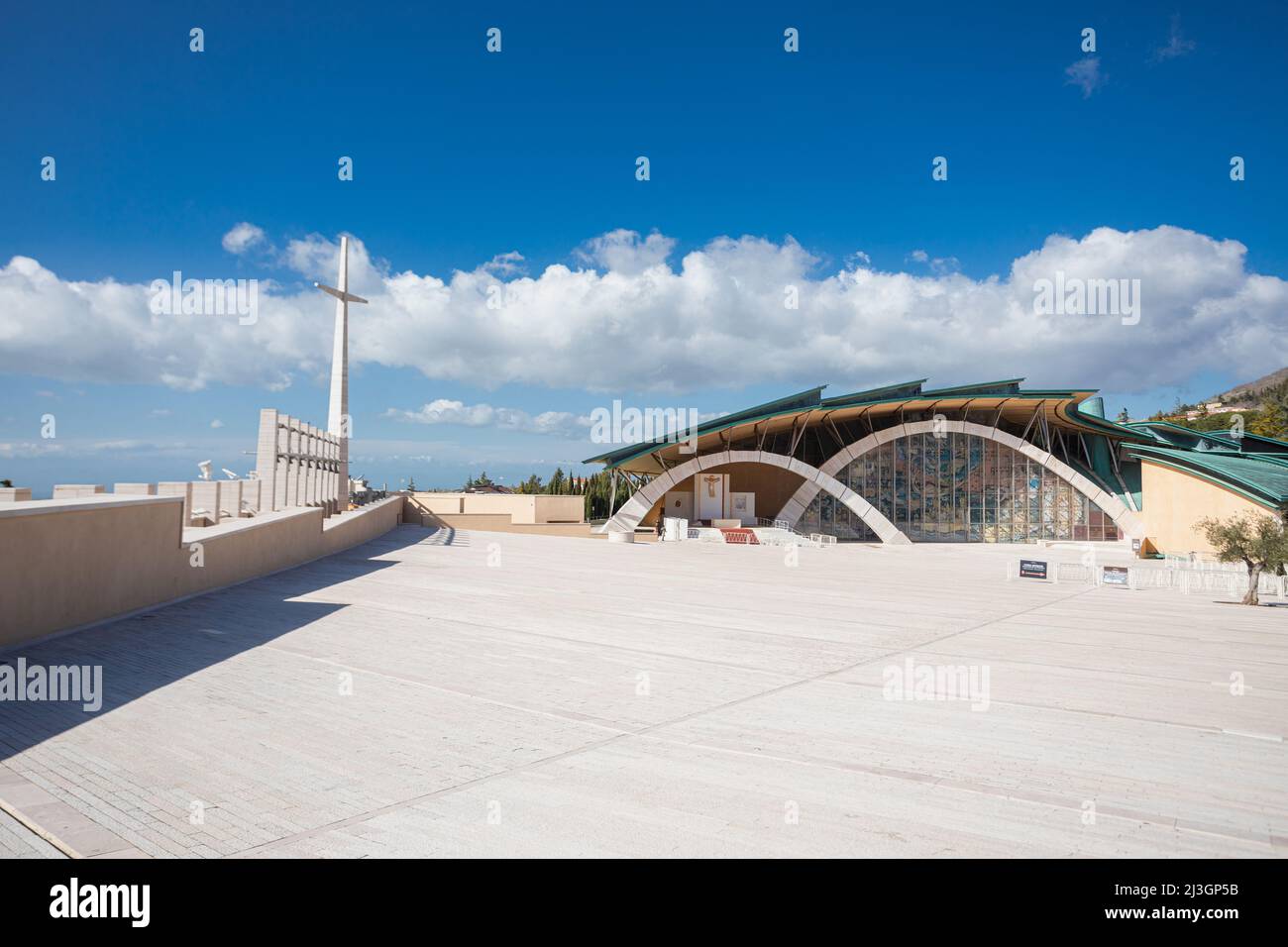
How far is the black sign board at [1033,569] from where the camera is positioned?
25.4 metres

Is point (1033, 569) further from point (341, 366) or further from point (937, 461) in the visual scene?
point (341, 366)

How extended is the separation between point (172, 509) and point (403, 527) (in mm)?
26058

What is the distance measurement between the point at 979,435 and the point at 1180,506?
11.2 m

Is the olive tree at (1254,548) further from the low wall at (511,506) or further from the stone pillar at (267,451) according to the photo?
the low wall at (511,506)

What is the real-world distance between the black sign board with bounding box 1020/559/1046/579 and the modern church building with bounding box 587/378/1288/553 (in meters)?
17.1

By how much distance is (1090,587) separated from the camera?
77.3 feet

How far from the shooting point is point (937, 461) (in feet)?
157

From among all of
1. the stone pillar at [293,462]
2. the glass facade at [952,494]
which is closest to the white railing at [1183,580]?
the glass facade at [952,494]

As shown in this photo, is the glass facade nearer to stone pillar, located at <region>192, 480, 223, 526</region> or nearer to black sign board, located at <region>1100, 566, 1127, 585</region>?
black sign board, located at <region>1100, 566, 1127, 585</region>

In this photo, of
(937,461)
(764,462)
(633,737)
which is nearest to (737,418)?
Result: (764,462)

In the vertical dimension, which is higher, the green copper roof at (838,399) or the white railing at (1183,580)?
the green copper roof at (838,399)

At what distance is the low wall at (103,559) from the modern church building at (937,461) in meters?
26.9

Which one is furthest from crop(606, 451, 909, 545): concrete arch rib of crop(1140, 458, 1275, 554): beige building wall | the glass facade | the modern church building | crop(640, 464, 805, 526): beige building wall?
crop(1140, 458, 1275, 554): beige building wall
